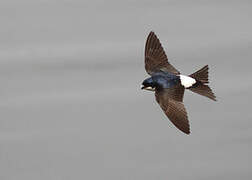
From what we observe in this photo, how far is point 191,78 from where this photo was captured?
3.58 meters

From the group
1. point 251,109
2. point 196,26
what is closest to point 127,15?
point 196,26

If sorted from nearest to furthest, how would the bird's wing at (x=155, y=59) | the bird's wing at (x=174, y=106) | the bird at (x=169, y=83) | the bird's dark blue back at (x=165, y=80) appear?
1. the bird's wing at (x=174, y=106)
2. the bird at (x=169, y=83)
3. the bird's dark blue back at (x=165, y=80)
4. the bird's wing at (x=155, y=59)

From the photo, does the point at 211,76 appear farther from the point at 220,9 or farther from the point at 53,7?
the point at 53,7

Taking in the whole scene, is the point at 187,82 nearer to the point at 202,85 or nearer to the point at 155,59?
the point at 202,85

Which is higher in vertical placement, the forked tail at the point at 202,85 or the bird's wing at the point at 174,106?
the forked tail at the point at 202,85

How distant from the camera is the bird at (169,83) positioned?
3.51 metres

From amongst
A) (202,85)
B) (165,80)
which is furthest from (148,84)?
(202,85)

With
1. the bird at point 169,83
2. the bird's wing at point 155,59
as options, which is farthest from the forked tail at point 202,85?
the bird's wing at point 155,59

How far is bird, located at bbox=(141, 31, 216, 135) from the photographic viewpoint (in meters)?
3.51

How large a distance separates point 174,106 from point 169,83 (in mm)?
131

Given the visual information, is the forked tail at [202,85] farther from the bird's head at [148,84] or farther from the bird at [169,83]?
the bird's head at [148,84]

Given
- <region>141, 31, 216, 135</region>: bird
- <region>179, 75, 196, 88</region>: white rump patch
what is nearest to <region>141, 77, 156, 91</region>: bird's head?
<region>141, 31, 216, 135</region>: bird

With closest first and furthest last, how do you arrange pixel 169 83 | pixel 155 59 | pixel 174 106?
pixel 174 106, pixel 169 83, pixel 155 59

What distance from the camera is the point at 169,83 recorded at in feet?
11.9
